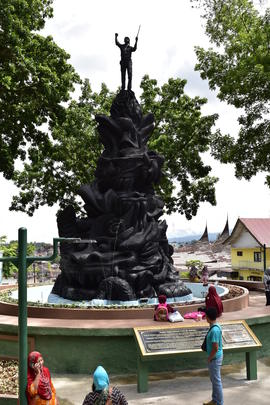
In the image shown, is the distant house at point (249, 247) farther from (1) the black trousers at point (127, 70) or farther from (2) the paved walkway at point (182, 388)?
(2) the paved walkway at point (182, 388)

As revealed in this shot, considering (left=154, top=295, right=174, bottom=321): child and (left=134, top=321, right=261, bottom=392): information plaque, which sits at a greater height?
(left=154, top=295, right=174, bottom=321): child

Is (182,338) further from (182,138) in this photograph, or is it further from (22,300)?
(182,138)

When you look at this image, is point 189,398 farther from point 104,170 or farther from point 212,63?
→ point 212,63

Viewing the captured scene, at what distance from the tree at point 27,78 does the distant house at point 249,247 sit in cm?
2031

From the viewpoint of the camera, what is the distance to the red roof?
36312 mm

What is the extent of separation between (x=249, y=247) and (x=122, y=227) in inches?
1048

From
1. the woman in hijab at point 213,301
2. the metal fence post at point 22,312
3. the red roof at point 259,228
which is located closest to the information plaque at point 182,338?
the woman in hijab at point 213,301

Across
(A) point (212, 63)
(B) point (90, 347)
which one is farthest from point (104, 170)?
(A) point (212, 63)

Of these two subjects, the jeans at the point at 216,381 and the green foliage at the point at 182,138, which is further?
the green foliage at the point at 182,138

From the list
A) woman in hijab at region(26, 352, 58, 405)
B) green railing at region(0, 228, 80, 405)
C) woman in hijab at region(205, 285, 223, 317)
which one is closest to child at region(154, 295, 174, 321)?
woman in hijab at region(205, 285, 223, 317)

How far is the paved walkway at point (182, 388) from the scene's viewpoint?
7.62 metres

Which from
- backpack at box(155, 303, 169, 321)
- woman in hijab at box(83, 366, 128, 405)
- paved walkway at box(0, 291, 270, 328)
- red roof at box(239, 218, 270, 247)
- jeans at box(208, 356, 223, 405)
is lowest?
jeans at box(208, 356, 223, 405)

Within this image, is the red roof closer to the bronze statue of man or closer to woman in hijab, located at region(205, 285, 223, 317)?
the bronze statue of man

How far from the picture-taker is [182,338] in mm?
8531
